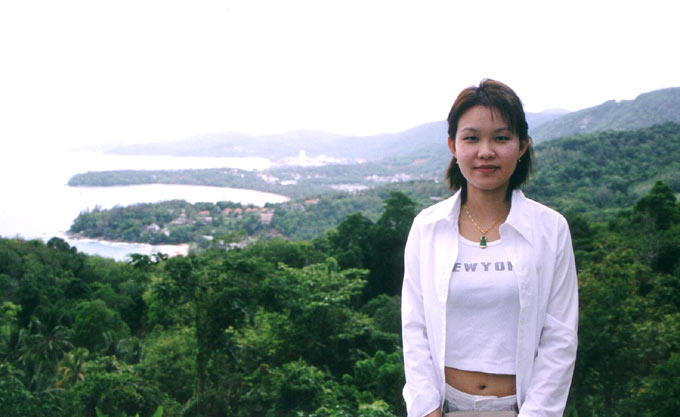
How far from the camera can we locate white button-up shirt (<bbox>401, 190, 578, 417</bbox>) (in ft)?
3.95

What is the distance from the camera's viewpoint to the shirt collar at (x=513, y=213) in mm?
1263

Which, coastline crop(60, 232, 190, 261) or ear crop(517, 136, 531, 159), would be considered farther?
coastline crop(60, 232, 190, 261)

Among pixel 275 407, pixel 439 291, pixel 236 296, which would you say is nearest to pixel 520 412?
pixel 439 291

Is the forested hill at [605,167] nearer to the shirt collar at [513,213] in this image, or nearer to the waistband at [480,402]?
the shirt collar at [513,213]

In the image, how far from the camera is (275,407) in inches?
306

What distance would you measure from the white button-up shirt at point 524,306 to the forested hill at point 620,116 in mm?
58383

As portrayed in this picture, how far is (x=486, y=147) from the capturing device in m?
1.28

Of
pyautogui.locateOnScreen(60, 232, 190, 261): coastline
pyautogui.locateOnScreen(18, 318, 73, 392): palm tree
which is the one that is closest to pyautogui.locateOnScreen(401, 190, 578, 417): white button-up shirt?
pyautogui.locateOnScreen(18, 318, 73, 392): palm tree

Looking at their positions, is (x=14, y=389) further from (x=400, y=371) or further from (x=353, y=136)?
(x=353, y=136)

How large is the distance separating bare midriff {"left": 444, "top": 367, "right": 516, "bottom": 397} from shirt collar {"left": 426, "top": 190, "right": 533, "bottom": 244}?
0.36 metres

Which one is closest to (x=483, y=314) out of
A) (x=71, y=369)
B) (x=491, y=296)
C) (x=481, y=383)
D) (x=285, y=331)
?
(x=491, y=296)

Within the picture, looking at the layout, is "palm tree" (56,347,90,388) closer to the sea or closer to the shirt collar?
the shirt collar

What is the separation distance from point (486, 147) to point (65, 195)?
2191 inches

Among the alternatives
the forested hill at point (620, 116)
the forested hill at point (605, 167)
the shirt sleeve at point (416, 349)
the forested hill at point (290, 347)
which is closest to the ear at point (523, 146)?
the shirt sleeve at point (416, 349)
